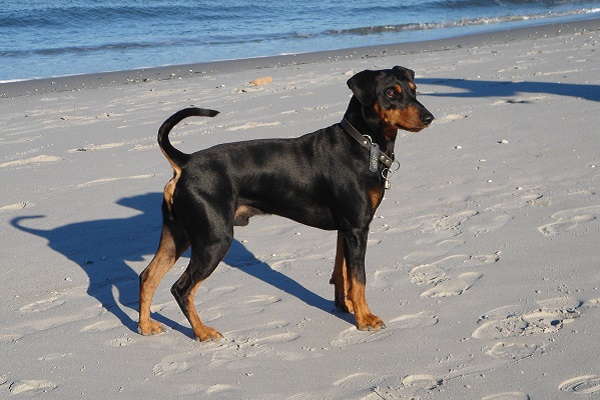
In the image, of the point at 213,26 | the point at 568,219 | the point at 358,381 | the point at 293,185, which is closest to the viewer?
the point at 358,381

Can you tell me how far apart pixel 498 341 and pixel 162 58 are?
14.6 meters

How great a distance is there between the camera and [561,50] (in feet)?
44.8

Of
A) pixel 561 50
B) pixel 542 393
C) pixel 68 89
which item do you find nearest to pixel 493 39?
pixel 561 50

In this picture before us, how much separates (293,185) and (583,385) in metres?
1.87

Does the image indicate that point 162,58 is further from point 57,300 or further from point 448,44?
point 57,300

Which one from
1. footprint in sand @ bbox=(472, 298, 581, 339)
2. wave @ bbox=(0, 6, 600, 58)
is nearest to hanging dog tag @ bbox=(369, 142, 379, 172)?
footprint in sand @ bbox=(472, 298, 581, 339)

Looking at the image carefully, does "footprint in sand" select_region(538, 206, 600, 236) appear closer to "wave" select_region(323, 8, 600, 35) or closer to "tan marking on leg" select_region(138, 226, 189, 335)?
"tan marking on leg" select_region(138, 226, 189, 335)

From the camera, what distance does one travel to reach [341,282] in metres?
4.79

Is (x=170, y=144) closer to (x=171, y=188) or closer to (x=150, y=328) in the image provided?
(x=171, y=188)

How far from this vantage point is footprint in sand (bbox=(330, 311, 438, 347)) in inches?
173

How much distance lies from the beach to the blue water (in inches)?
317

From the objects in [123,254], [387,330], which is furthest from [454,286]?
[123,254]

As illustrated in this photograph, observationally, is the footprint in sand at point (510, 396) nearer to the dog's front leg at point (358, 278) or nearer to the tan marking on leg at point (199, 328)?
the dog's front leg at point (358, 278)

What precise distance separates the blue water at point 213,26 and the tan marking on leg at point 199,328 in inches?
478
